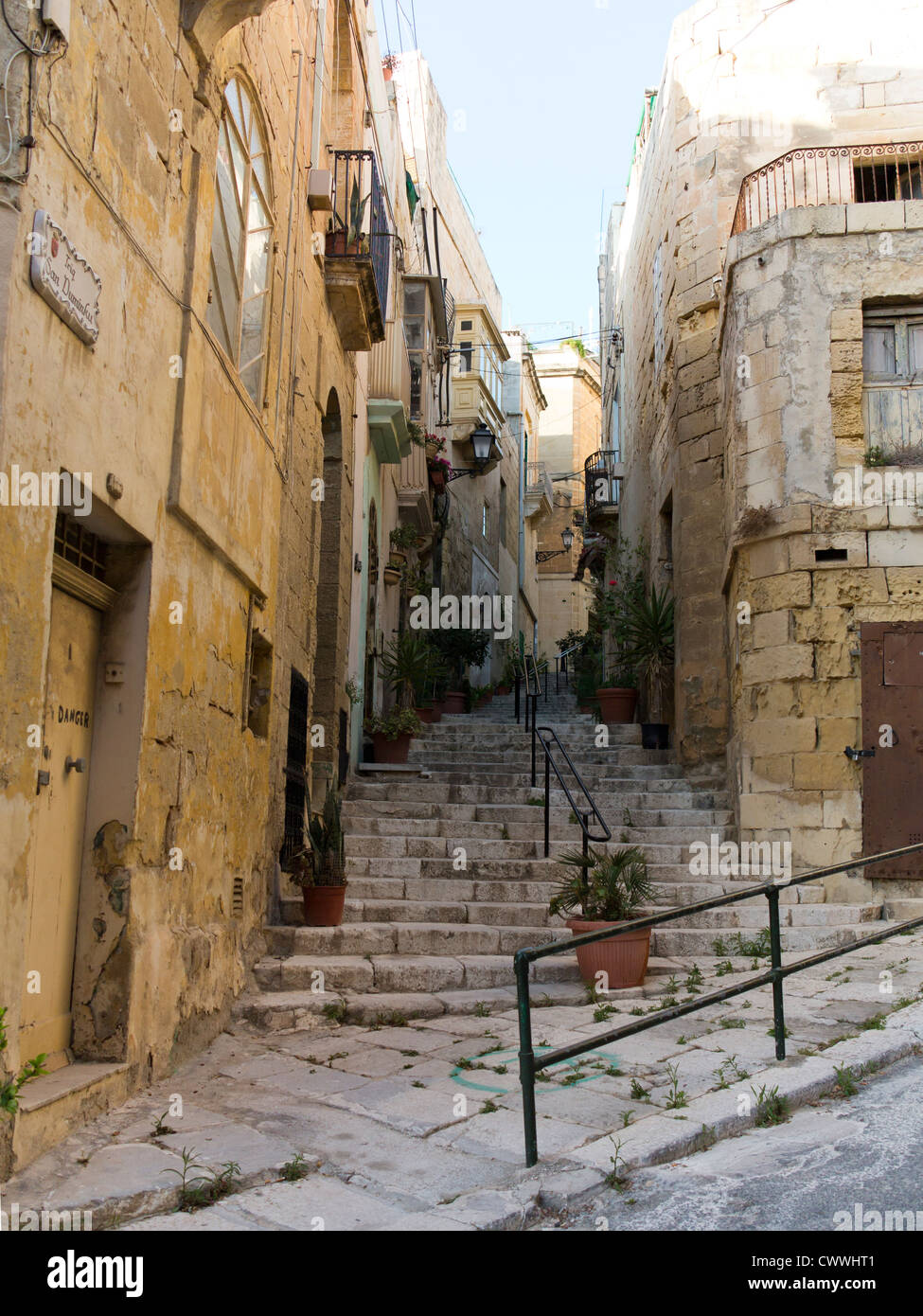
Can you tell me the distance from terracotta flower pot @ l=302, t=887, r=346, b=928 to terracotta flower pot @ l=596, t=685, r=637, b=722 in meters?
7.29

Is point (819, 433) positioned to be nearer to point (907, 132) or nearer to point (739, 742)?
point (739, 742)

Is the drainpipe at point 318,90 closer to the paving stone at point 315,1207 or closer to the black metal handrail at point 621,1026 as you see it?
the black metal handrail at point 621,1026

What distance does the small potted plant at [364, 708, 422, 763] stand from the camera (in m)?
11.6

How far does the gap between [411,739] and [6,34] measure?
9.34 metres

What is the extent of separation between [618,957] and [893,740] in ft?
12.3

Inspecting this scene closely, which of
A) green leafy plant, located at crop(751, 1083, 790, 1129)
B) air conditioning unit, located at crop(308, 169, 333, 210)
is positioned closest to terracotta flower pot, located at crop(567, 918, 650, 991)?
green leafy plant, located at crop(751, 1083, 790, 1129)

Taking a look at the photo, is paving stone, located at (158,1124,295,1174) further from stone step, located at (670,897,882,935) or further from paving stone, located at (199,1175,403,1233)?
stone step, located at (670,897,882,935)

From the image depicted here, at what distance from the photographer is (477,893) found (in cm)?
820

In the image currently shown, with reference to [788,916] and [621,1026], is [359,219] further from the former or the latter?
[621,1026]

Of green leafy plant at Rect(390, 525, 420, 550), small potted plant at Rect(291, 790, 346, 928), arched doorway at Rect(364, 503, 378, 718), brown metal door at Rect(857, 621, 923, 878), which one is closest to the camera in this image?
small potted plant at Rect(291, 790, 346, 928)

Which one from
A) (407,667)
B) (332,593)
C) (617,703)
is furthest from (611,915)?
(617,703)

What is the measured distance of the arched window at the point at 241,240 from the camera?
6.31 m

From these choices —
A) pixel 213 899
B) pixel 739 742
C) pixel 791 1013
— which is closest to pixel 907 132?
pixel 739 742

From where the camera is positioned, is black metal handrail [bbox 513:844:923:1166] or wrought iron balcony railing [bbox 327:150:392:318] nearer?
black metal handrail [bbox 513:844:923:1166]
